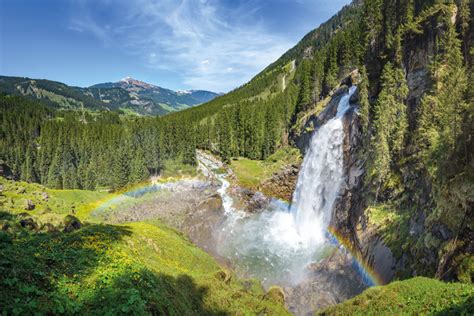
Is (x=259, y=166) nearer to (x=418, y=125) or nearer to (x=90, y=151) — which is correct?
(x=418, y=125)

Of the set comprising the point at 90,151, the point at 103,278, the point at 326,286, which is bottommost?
the point at 326,286

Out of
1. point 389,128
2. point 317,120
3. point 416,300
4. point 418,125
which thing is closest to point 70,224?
point 416,300

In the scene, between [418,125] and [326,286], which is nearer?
[418,125]

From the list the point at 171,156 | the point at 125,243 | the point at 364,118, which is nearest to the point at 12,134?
the point at 171,156

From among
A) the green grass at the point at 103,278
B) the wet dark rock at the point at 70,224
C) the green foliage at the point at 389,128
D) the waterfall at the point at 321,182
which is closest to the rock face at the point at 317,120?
the waterfall at the point at 321,182

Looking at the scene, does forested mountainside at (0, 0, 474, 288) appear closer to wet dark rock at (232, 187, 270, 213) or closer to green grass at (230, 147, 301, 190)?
green grass at (230, 147, 301, 190)

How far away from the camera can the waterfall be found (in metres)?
39.8

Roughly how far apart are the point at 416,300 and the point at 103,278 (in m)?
15.9

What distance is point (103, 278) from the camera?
1133 cm

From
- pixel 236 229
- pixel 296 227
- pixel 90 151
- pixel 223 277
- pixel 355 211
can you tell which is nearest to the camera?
pixel 223 277

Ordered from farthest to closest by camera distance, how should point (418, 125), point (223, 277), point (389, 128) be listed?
point (389, 128)
point (418, 125)
point (223, 277)

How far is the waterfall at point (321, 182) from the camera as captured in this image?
39781 mm

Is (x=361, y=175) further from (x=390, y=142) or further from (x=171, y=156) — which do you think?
(x=171, y=156)

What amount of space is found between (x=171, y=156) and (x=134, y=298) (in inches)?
2814
